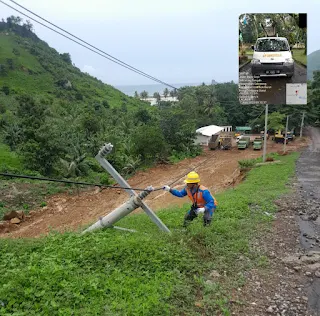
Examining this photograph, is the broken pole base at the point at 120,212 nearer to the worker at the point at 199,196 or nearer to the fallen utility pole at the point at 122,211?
the fallen utility pole at the point at 122,211

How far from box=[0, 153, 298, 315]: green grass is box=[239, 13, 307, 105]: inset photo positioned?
14.0 m

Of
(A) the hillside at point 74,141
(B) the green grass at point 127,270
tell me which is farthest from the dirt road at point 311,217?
(A) the hillside at point 74,141

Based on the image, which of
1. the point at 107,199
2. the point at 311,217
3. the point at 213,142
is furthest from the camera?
the point at 213,142

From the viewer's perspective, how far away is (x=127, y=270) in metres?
5.78

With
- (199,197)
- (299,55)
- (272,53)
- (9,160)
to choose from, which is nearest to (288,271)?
(199,197)

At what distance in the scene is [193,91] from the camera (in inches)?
2404

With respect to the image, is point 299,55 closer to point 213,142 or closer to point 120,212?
point 120,212

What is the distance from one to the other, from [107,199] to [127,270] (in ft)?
43.1

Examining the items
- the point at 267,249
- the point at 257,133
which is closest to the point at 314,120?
the point at 257,133

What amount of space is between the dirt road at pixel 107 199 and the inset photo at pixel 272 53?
5.99 metres

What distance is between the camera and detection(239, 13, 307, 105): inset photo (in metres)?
19.4

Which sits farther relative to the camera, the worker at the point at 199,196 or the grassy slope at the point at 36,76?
the grassy slope at the point at 36,76

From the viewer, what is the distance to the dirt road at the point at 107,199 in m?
14.4

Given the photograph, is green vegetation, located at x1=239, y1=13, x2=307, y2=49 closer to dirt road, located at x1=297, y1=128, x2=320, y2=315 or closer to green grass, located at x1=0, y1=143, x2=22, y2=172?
dirt road, located at x1=297, y1=128, x2=320, y2=315
